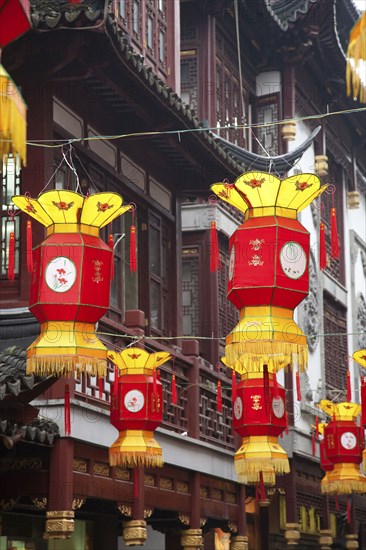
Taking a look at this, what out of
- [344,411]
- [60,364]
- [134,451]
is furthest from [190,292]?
[60,364]

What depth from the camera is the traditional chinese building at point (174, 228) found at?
595 inches

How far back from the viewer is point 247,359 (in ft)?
42.7

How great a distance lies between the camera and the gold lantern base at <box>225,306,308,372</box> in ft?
41.8

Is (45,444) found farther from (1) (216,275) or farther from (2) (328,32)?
(2) (328,32)

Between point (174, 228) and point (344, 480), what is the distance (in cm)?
489

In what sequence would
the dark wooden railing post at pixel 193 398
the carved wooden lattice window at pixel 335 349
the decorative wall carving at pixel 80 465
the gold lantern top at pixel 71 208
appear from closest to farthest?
the gold lantern top at pixel 71 208, the decorative wall carving at pixel 80 465, the dark wooden railing post at pixel 193 398, the carved wooden lattice window at pixel 335 349

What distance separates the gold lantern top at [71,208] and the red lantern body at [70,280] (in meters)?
0.10

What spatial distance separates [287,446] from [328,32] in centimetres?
862

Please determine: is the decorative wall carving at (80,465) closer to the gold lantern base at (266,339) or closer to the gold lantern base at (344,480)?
the gold lantern base at (266,339)

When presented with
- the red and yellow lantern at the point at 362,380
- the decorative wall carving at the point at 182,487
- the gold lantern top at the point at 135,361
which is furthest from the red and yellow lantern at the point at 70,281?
the decorative wall carving at the point at 182,487

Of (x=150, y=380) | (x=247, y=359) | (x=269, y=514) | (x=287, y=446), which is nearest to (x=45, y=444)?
(x=150, y=380)

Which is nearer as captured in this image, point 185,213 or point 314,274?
point 185,213

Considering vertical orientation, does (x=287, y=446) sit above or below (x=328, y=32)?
below

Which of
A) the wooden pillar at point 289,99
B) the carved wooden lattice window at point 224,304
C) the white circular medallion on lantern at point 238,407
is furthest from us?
the wooden pillar at point 289,99
